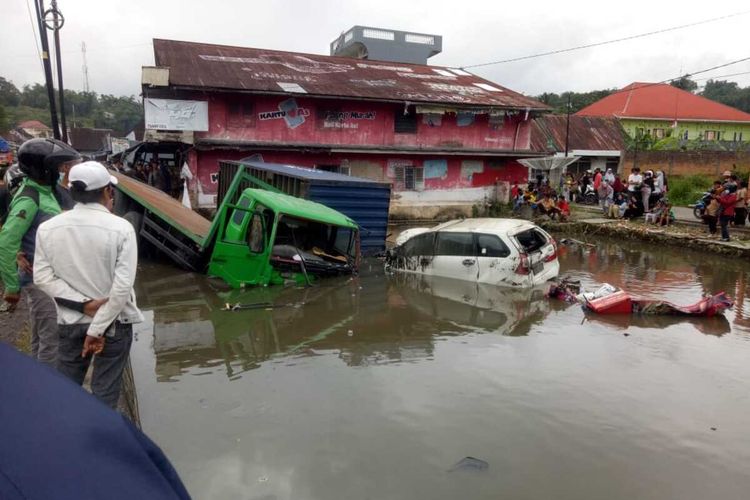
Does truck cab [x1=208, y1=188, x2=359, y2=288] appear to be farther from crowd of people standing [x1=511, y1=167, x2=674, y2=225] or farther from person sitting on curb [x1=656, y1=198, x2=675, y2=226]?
person sitting on curb [x1=656, y1=198, x2=675, y2=226]

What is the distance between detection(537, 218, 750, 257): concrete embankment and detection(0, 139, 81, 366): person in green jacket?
15.7 meters

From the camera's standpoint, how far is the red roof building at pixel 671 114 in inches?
1604

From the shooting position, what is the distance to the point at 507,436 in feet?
16.8

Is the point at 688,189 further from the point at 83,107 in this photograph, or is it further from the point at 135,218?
the point at 83,107

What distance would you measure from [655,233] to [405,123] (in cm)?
1050

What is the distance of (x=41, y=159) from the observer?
393 cm

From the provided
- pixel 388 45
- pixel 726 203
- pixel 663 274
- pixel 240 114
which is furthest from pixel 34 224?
pixel 388 45

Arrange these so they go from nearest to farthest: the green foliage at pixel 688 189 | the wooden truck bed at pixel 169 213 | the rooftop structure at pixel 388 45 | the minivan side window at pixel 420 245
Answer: the wooden truck bed at pixel 169 213, the minivan side window at pixel 420 245, the green foliage at pixel 688 189, the rooftop structure at pixel 388 45

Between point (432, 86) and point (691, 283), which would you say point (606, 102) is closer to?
point (432, 86)

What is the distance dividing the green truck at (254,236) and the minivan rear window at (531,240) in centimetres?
335

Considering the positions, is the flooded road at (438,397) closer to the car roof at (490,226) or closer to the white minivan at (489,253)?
the white minivan at (489,253)

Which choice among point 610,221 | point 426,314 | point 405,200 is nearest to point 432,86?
point 405,200

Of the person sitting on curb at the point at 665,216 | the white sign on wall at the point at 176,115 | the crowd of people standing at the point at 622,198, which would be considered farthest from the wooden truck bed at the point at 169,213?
the person sitting on curb at the point at 665,216

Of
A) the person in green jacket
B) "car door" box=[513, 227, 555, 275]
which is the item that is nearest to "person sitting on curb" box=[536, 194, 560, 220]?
"car door" box=[513, 227, 555, 275]
